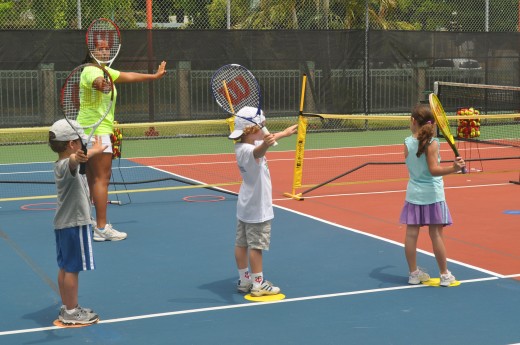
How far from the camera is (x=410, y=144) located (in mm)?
6969

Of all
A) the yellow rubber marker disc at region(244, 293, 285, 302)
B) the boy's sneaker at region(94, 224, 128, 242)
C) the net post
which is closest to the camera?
the yellow rubber marker disc at region(244, 293, 285, 302)

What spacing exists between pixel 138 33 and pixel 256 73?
2536mm

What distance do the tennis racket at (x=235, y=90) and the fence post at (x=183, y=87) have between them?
35.4 ft

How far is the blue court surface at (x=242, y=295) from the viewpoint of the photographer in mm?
5680

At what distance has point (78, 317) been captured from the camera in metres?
5.88

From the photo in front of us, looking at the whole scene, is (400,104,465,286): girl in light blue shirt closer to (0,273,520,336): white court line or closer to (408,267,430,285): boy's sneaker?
(408,267,430,285): boy's sneaker

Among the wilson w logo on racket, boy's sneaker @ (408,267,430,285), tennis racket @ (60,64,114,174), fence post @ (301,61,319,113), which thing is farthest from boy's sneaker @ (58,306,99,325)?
fence post @ (301,61,319,113)

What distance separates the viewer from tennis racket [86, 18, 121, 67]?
8711 mm

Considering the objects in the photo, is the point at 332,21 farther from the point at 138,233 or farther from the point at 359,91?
the point at 138,233

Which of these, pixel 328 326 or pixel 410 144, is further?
pixel 410 144

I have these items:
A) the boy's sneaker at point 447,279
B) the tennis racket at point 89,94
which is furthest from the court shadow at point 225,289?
the tennis racket at point 89,94

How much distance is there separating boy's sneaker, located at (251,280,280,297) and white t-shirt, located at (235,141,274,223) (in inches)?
17.9

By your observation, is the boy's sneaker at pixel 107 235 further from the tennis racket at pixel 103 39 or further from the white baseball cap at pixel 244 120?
the white baseball cap at pixel 244 120

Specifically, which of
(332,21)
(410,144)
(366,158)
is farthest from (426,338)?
(332,21)
